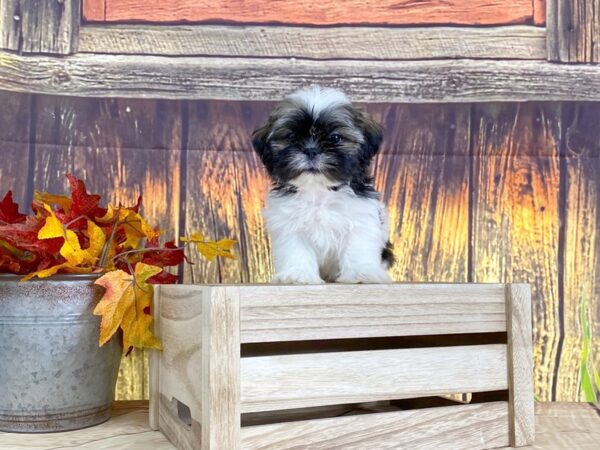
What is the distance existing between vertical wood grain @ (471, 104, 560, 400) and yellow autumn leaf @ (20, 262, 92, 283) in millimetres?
1249

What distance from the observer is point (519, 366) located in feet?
4.87

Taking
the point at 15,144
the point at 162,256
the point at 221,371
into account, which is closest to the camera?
the point at 221,371

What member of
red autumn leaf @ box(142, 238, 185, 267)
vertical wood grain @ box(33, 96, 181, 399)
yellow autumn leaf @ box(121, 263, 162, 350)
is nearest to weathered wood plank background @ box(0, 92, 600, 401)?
vertical wood grain @ box(33, 96, 181, 399)

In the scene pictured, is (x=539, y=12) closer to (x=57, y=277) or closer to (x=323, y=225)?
(x=323, y=225)

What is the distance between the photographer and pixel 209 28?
6.84ft

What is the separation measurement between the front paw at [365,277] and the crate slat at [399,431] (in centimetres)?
32

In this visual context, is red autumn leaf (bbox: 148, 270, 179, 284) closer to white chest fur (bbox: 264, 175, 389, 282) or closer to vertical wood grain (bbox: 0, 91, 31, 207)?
white chest fur (bbox: 264, 175, 389, 282)

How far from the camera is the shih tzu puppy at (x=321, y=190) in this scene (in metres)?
1.51

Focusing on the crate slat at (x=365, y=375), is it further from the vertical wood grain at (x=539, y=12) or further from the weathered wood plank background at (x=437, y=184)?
the vertical wood grain at (x=539, y=12)

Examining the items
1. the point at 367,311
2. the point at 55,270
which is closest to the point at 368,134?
the point at 367,311

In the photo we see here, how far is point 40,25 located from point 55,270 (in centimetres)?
100

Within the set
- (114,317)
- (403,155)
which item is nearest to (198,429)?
(114,317)

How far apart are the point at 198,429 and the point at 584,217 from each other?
1.49 m

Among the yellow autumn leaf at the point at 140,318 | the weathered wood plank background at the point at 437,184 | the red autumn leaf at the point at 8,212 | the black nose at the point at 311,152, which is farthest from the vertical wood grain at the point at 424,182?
the red autumn leaf at the point at 8,212
